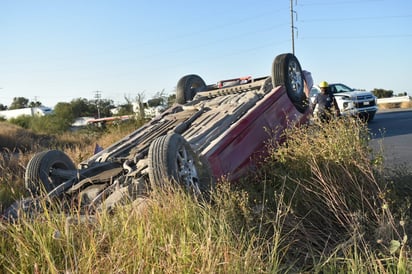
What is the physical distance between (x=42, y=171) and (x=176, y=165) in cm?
189

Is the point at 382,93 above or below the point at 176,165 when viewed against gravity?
below

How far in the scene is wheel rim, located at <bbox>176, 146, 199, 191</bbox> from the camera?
393 centimetres

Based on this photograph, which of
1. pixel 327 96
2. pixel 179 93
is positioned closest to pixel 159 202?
pixel 179 93

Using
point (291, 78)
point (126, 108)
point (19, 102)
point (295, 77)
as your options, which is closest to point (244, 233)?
point (291, 78)

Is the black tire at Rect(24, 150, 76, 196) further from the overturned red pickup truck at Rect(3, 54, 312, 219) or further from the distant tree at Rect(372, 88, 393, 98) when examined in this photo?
the distant tree at Rect(372, 88, 393, 98)

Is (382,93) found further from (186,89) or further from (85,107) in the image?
(186,89)

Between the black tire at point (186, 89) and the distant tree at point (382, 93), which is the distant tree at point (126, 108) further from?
the distant tree at point (382, 93)

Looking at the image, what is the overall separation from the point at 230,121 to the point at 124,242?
2975 mm

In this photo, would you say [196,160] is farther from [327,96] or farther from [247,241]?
[327,96]

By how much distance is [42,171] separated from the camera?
4680 mm

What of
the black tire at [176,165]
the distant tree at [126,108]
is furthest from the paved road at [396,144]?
the distant tree at [126,108]

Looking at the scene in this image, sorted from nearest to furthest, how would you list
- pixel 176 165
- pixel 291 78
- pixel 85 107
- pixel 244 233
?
1. pixel 244 233
2. pixel 176 165
3. pixel 291 78
4. pixel 85 107

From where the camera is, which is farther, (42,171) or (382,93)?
(382,93)

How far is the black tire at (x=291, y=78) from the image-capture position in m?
6.07
